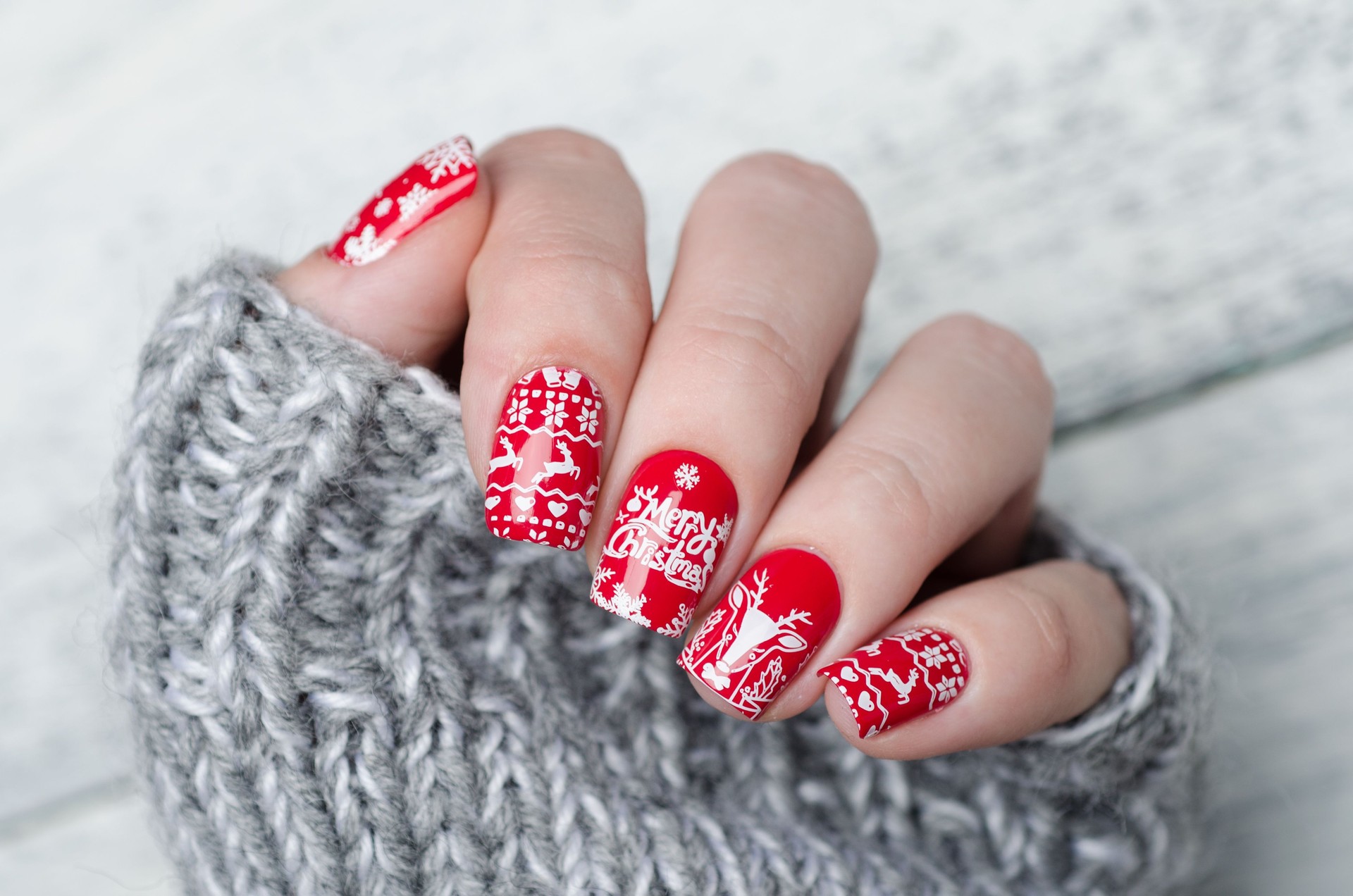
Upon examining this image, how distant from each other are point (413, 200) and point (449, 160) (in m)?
0.03

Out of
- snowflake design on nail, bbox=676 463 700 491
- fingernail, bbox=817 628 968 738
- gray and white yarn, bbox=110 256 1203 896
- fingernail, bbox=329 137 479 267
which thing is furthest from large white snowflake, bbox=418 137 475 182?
fingernail, bbox=817 628 968 738

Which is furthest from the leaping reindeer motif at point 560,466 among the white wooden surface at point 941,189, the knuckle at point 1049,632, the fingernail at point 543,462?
the white wooden surface at point 941,189

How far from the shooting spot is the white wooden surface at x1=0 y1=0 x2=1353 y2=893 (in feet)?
2.52

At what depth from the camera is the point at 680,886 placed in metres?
0.48

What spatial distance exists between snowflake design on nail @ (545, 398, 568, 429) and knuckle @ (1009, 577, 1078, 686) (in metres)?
0.26

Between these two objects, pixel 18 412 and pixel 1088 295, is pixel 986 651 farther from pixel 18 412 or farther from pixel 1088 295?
pixel 18 412

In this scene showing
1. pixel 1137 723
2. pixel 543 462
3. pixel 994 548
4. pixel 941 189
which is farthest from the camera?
pixel 941 189

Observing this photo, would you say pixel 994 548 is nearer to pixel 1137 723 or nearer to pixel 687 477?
pixel 1137 723

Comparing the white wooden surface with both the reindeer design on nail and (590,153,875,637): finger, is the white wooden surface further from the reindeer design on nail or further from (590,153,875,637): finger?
the reindeer design on nail

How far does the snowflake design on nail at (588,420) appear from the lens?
45 centimetres

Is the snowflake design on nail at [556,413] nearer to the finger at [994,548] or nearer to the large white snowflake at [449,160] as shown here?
the large white snowflake at [449,160]

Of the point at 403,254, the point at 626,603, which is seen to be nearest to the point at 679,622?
the point at 626,603

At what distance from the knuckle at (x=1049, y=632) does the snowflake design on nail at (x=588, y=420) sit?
248 mm

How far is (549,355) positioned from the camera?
17.6 inches
